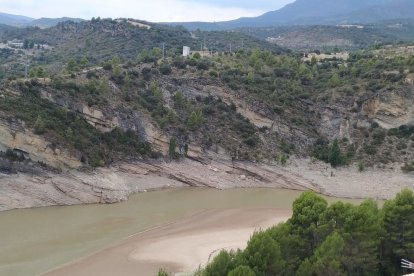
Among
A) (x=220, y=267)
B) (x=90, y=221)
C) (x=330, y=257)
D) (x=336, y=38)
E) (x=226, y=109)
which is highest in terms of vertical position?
(x=336, y=38)

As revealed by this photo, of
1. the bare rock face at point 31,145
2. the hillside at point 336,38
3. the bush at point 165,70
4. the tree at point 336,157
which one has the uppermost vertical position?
the hillside at point 336,38

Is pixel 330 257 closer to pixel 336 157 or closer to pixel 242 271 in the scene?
pixel 242 271

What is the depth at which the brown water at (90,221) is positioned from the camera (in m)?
31.0

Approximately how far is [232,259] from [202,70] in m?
41.8

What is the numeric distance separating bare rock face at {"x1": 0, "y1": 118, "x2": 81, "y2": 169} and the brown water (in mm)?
4910

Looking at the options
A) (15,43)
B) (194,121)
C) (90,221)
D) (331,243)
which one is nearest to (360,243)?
(331,243)

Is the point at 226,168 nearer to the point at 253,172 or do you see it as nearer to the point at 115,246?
the point at 253,172

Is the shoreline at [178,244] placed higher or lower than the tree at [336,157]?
lower

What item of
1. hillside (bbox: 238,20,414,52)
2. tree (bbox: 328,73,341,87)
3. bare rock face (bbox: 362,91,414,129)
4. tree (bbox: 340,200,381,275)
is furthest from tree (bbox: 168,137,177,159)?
hillside (bbox: 238,20,414,52)

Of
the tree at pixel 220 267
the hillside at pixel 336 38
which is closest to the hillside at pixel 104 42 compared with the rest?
the hillside at pixel 336 38

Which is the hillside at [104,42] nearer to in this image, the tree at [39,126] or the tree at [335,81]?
the tree at [335,81]

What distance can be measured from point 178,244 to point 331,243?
14315mm

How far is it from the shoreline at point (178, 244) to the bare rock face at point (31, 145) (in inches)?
437

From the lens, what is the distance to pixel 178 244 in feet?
112
